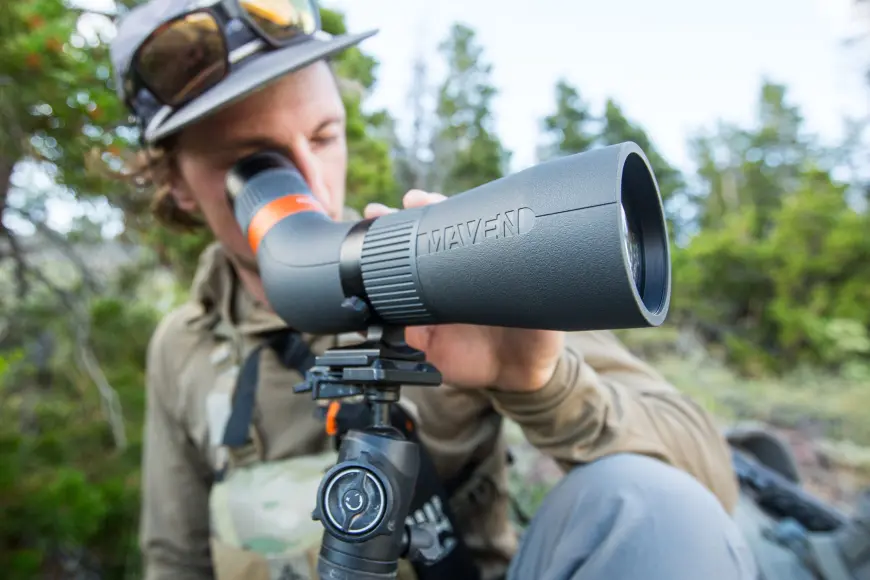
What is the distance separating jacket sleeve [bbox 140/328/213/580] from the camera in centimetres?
141

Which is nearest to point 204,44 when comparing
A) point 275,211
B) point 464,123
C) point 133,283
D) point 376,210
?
point 275,211

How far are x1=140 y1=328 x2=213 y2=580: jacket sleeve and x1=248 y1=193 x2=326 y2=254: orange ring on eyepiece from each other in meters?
0.74

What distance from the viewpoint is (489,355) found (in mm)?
863

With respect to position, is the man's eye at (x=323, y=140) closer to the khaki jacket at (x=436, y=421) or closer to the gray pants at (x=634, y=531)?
the khaki jacket at (x=436, y=421)

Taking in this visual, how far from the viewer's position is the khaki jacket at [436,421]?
3.13ft

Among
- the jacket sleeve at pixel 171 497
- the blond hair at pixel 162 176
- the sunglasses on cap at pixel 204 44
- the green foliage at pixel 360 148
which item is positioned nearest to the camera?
the sunglasses on cap at pixel 204 44

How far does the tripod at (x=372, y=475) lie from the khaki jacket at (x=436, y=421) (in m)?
0.26

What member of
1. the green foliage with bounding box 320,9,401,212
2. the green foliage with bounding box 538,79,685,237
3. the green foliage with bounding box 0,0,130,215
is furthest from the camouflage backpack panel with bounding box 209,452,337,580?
the green foliage with bounding box 538,79,685,237

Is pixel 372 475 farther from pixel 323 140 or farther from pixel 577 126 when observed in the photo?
pixel 577 126

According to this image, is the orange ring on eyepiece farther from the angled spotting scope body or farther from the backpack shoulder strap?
the backpack shoulder strap

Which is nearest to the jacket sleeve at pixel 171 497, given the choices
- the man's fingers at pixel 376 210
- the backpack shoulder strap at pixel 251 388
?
the backpack shoulder strap at pixel 251 388

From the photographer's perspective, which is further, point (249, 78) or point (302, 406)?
point (302, 406)

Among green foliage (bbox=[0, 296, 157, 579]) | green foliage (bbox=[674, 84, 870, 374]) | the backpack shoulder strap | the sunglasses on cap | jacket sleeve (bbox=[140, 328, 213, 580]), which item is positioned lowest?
green foliage (bbox=[674, 84, 870, 374])

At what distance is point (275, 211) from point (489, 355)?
15.0 inches
